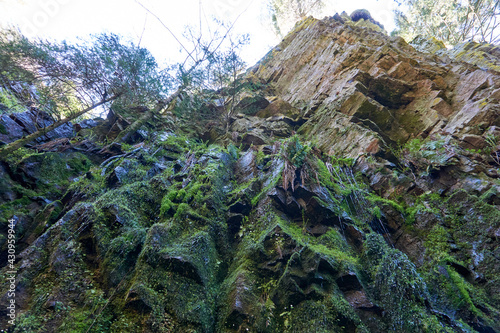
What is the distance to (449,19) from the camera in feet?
78.6

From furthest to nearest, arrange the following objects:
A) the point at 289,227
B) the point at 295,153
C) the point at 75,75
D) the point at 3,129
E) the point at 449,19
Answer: the point at 449,19 → the point at 75,75 → the point at 3,129 → the point at 295,153 → the point at 289,227

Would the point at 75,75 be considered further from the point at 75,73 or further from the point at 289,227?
the point at 289,227

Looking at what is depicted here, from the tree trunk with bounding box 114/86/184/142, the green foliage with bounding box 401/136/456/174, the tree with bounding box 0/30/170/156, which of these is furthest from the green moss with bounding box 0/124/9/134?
the green foliage with bounding box 401/136/456/174

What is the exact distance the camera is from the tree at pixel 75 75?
9750mm

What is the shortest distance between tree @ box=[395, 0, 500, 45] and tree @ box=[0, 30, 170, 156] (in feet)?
94.7

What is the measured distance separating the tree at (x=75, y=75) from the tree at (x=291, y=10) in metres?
24.0

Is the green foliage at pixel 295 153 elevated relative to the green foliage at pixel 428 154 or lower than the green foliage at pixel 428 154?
lower

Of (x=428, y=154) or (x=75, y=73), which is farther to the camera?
(x=75, y=73)

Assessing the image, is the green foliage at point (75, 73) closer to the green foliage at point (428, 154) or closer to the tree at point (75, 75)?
the tree at point (75, 75)

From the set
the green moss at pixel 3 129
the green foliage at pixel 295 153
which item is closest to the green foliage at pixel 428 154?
the green foliage at pixel 295 153

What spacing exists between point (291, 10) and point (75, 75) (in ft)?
96.6

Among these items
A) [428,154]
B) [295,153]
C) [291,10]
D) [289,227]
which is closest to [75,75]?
[295,153]

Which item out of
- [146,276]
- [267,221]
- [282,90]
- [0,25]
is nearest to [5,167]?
[146,276]

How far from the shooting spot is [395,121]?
10.8 meters
